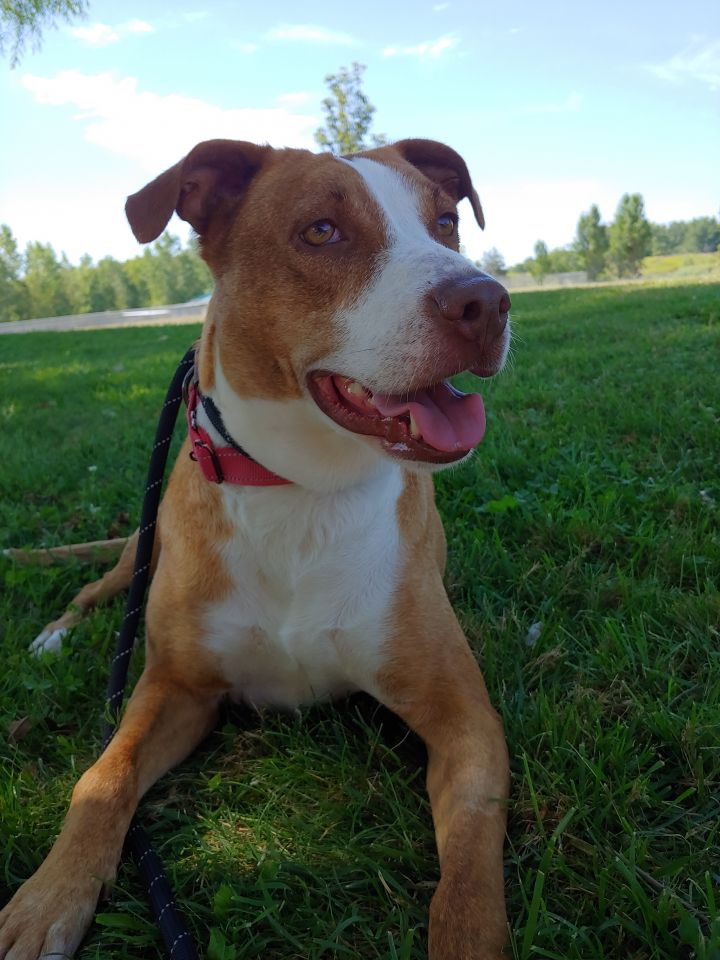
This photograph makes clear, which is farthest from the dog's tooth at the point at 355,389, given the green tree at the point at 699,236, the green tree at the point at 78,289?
the green tree at the point at 699,236

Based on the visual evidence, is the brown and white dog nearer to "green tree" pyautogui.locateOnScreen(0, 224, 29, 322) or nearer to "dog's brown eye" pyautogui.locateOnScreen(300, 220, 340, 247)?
"dog's brown eye" pyautogui.locateOnScreen(300, 220, 340, 247)

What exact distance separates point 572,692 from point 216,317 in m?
1.66

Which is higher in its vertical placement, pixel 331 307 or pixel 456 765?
pixel 331 307

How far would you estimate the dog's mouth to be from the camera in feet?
6.58

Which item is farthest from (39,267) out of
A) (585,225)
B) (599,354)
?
(599,354)

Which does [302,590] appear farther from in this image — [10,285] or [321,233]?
[10,285]

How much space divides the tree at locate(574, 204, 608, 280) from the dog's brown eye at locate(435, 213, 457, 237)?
234 feet

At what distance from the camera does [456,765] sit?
1.93m

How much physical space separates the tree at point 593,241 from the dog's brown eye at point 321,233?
236 ft

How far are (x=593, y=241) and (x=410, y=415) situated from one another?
75.2 m

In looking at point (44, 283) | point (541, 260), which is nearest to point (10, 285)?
point (44, 283)

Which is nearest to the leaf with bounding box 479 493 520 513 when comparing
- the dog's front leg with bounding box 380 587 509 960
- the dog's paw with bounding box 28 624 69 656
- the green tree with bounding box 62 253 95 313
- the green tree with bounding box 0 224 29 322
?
the dog's front leg with bounding box 380 587 509 960

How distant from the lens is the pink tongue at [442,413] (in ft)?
6.59

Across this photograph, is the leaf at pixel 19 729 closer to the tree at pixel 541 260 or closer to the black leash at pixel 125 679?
the black leash at pixel 125 679
